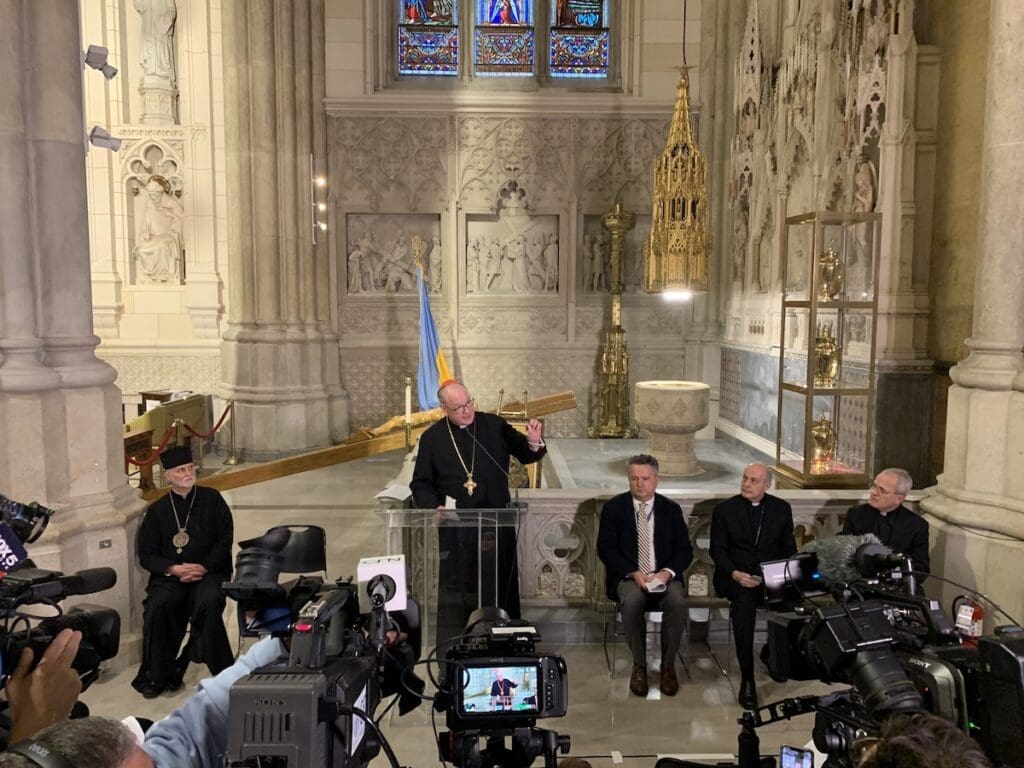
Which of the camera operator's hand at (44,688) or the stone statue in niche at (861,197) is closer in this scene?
the camera operator's hand at (44,688)

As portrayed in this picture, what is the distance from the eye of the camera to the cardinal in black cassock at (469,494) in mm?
4230

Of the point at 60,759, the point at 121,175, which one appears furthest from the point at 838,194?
the point at 121,175

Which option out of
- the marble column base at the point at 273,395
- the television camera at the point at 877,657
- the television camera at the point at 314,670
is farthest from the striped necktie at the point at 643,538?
the marble column base at the point at 273,395

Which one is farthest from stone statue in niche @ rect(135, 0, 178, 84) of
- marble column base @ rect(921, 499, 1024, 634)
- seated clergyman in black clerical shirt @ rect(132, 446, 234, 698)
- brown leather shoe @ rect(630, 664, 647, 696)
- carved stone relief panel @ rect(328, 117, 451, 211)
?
marble column base @ rect(921, 499, 1024, 634)

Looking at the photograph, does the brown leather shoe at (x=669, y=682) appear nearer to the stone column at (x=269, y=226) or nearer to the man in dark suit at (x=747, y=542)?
the man in dark suit at (x=747, y=542)

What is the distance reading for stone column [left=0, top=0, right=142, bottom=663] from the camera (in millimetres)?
4387

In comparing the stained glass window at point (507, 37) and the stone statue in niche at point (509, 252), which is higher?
the stained glass window at point (507, 37)

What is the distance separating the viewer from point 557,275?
1211 cm

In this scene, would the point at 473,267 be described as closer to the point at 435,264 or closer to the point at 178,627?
the point at 435,264

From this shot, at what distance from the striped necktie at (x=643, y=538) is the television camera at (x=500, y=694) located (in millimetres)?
2323

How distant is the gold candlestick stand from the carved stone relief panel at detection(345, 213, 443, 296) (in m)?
2.56

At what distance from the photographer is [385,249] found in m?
12.0

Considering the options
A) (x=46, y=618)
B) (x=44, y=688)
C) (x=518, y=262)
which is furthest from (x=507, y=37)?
(x=44, y=688)

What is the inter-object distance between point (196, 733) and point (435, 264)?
10.6 meters
